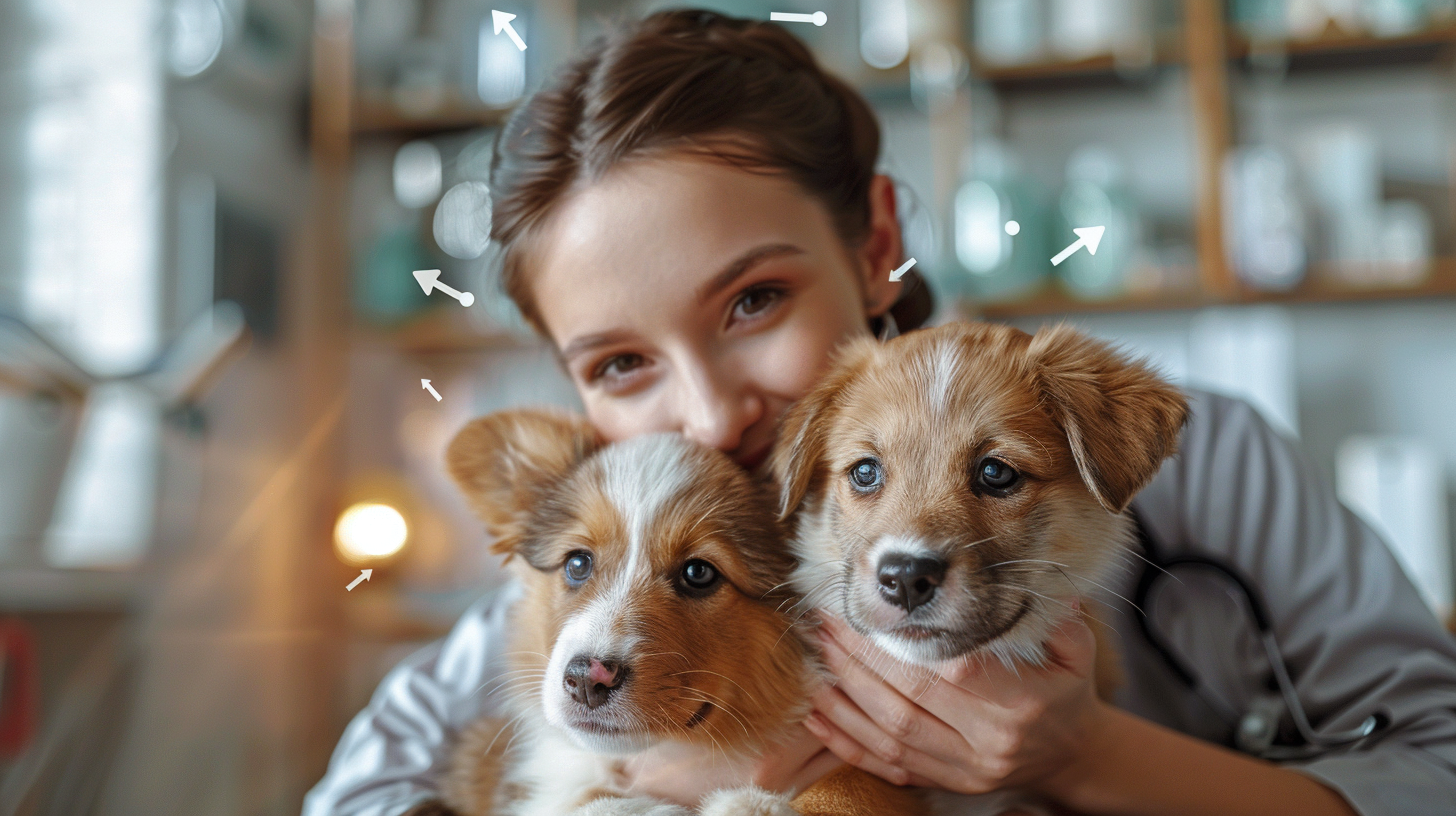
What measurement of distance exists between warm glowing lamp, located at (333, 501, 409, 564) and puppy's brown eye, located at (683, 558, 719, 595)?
5.57 ft

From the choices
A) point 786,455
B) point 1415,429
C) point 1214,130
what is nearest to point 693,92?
point 786,455

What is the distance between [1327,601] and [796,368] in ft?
3.01

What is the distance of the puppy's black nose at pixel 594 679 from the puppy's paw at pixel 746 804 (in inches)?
6.2

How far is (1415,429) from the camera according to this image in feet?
10.3

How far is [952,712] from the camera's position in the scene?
40.5 inches

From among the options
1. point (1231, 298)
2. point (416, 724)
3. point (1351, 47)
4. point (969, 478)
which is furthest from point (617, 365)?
point (1351, 47)

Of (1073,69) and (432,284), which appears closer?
(432,284)

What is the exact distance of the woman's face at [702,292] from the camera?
3.68 ft

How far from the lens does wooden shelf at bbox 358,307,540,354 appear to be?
3.28 m

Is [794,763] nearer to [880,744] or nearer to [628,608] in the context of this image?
[880,744]

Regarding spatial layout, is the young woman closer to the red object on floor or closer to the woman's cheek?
the woman's cheek

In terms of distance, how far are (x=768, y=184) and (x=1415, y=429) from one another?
2945 mm

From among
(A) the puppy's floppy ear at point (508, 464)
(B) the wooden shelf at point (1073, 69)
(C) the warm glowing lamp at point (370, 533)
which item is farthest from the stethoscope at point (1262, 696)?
(B) the wooden shelf at point (1073, 69)

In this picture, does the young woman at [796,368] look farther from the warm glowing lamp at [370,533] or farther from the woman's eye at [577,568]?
the warm glowing lamp at [370,533]
